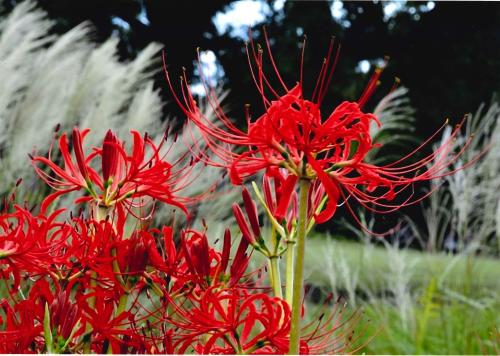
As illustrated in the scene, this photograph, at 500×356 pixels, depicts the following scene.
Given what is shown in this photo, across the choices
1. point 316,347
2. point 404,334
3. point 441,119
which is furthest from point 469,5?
point 316,347

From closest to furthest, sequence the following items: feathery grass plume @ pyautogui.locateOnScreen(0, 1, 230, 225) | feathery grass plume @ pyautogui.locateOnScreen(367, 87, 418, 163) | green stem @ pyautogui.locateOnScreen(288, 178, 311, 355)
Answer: green stem @ pyautogui.locateOnScreen(288, 178, 311, 355), feathery grass plume @ pyautogui.locateOnScreen(367, 87, 418, 163), feathery grass plume @ pyautogui.locateOnScreen(0, 1, 230, 225)

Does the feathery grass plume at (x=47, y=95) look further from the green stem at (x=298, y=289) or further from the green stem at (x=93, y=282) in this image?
the green stem at (x=298, y=289)

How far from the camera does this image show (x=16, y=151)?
64.0 inches

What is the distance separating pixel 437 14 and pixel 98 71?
20.6 feet

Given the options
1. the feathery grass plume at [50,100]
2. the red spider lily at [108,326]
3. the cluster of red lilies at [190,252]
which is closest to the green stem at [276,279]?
the cluster of red lilies at [190,252]

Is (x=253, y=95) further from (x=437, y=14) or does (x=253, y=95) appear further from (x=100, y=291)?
(x=100, y=291)

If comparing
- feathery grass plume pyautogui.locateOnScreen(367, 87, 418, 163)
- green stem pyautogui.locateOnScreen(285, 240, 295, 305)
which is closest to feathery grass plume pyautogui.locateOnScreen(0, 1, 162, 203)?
feathery grass plume pyautogui.locateOnScreen(367, 87, 418, 163)

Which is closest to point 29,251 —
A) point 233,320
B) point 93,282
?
point 93,282

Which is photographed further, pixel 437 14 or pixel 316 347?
pixel 437 14

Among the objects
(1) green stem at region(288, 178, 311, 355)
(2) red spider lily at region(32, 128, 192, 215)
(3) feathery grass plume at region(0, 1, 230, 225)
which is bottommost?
(1) green stem at region(288, 178, 311, 355)

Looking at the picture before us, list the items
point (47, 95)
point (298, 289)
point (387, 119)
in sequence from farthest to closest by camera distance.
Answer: point (387, 119) → point (47, 95) → point (298, 289)

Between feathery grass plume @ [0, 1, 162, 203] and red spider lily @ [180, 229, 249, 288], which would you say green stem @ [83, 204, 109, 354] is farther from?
feathery grass plume @ [0, 1, 162, 203]

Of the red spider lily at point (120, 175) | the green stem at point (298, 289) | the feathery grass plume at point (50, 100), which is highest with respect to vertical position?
the feathery grass plume at point (50, 100)

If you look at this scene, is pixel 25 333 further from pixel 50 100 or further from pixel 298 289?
pixel 50 100
